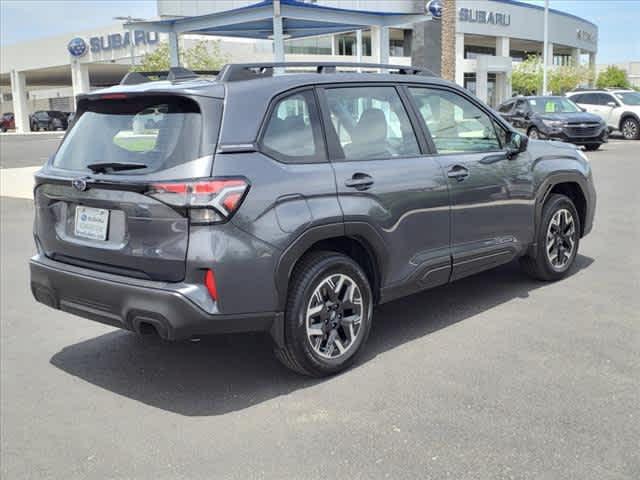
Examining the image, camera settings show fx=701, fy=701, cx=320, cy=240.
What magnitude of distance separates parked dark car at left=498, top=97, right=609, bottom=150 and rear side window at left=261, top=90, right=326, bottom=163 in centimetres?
Result: 1690

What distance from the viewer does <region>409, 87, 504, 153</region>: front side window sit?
503 centimetres

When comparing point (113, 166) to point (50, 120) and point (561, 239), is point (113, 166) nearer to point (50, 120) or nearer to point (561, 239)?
point (561, 239)

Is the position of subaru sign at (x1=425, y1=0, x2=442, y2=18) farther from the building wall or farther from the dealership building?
the building wall

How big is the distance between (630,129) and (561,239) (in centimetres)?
2049

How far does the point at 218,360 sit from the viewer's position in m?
4.77

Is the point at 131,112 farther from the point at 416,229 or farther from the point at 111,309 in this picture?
the point at 416,229

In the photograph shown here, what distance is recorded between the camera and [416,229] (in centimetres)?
470

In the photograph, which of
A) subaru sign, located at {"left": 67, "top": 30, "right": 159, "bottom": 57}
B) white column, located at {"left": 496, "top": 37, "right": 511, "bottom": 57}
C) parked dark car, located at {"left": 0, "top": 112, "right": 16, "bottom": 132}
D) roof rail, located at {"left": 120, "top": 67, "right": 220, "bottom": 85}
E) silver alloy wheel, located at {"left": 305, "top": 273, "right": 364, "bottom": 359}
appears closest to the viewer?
silver alloy wheel, located at {"left": 305, "top": 273, "right": 364, "bottom": 359}

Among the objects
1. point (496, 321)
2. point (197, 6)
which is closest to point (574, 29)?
point (197, 6)

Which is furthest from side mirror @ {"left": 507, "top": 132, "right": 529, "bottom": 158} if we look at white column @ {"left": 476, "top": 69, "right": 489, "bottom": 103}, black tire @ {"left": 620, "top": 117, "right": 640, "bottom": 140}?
white column @ {"left": 476, "top": 69, "right": 489, "bottom": 103}

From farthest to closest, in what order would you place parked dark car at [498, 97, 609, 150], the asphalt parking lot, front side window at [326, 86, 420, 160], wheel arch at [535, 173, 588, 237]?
parked dark car at [498, 97, 609, 150] → wheel arch at [535, 173, 588, 237] → front side window at [326, 86, 420, 160] → the asphalt parking lot

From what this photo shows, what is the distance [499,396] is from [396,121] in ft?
6.49

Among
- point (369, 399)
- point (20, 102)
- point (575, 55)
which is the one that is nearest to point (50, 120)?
point (20, 102)

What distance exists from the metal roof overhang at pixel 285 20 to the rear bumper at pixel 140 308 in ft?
Result: 27.1
